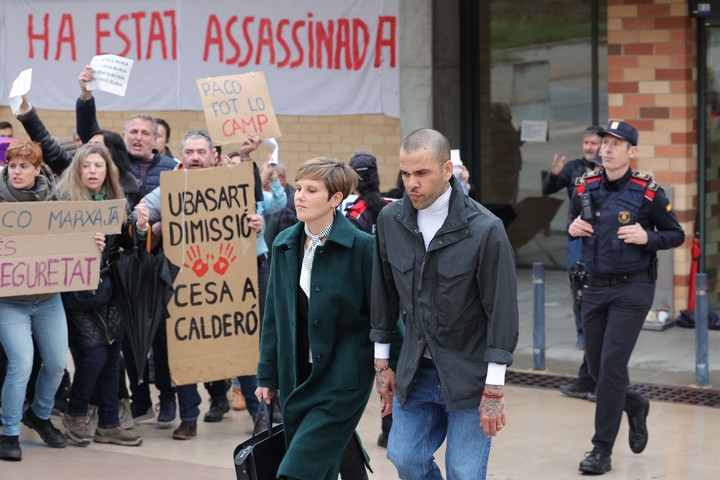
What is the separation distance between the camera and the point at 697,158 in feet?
35.8

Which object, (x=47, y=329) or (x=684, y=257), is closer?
(x=47, y=329)

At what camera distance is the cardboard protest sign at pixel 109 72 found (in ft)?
27.6

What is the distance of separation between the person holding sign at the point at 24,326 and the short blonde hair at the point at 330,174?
226 centimetres

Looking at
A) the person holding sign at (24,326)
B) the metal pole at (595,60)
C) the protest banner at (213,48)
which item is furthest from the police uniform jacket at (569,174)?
the person holding sign at (24,326)

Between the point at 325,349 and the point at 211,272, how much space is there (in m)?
2.56

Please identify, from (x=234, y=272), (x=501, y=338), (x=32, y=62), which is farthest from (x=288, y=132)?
(x=501, y=338)

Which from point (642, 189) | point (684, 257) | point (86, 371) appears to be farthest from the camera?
point (684, 257)

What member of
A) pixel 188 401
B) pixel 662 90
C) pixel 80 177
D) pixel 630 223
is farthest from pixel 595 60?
pixel 80 177

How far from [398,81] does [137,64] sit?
121 inches

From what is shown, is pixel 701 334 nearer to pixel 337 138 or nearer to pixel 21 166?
pixel 21 166

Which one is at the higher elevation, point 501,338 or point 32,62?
point 32,62

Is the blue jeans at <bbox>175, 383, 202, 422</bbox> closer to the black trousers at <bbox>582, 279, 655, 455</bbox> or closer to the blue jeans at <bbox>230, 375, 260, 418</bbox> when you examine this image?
the blue jeans at <bbox>230, 375, 260, 418</bbox>

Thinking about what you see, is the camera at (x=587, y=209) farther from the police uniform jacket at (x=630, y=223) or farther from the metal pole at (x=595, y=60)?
the metal pole at (x=595, y=60)

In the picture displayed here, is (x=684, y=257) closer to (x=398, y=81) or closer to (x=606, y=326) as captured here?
(x=398, y=81)
